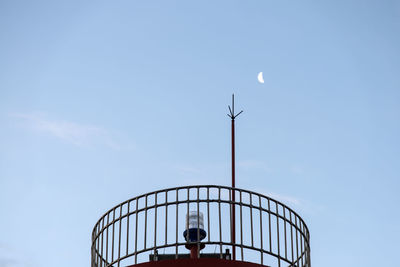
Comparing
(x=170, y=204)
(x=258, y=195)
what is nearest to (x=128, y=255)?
(x=170, y=204)

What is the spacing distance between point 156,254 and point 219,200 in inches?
66.4

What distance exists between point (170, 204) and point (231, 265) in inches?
63.1

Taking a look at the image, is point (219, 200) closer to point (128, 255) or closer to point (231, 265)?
point (231, 265)

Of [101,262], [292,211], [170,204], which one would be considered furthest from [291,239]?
[101,262]

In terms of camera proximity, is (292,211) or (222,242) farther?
(292,211)

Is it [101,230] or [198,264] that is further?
[101,230]

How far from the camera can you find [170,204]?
43.0 feet

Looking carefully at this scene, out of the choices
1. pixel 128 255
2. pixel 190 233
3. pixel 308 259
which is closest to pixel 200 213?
pixel 190 233

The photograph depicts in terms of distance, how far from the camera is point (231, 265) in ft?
42.5

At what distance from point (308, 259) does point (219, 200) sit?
2.73m

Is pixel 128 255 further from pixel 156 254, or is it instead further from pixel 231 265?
pixel 231 265

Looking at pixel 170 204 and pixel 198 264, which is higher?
pixel 170 204

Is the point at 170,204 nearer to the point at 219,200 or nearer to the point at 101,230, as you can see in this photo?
the point at 219,200

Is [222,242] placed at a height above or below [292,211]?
below
